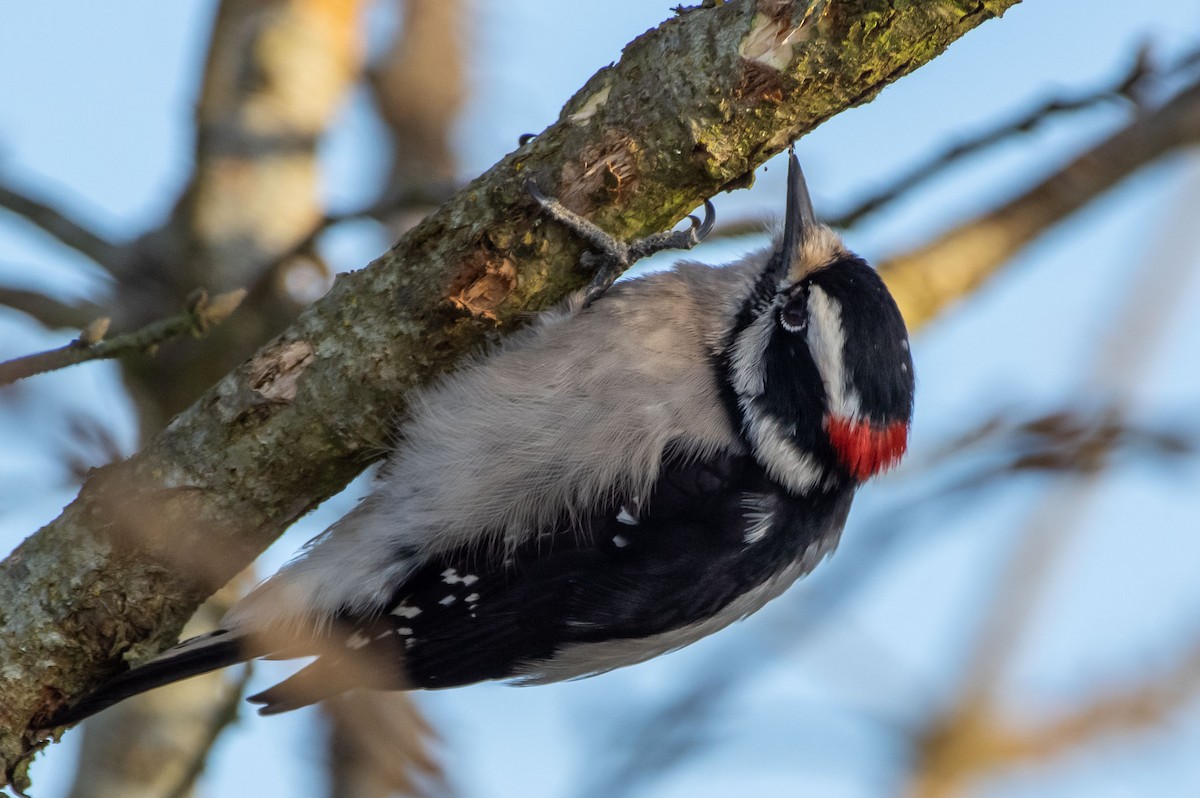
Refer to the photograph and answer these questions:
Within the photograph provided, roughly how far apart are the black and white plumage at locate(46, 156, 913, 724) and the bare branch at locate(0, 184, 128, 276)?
1352 millimetres

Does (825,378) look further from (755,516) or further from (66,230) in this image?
(66,230)

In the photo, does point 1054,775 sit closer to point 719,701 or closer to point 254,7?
point 719,701

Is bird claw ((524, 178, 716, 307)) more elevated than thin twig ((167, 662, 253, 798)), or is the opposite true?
bird claw ((524, 178, 716, 307))

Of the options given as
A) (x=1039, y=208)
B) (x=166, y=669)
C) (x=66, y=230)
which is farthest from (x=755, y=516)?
(x=66, y=230)

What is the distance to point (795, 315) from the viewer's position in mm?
3441

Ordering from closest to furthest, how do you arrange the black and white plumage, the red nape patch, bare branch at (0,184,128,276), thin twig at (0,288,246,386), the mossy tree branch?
the mossy tree branch < thin twig at (0,288,246,386) < the black and white plumage < the red nape patch < bare branch at (0,184,128,276)

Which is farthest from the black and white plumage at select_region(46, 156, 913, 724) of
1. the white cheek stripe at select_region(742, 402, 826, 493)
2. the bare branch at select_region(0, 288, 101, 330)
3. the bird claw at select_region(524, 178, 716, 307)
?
the bare branch at select_region(0, 288, 101, 330)

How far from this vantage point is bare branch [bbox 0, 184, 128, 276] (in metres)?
3.87

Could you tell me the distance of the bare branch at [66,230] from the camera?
3.87 m

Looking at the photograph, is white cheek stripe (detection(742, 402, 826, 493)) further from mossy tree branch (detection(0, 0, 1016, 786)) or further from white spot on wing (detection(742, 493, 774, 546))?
mossy tree branch (detection(0, 0, 1016, 786))

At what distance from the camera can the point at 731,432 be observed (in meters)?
3.36

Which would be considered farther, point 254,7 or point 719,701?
point 254,7

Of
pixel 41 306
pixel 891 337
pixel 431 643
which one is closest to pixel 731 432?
pixel 891 337

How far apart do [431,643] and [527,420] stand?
684 mm
